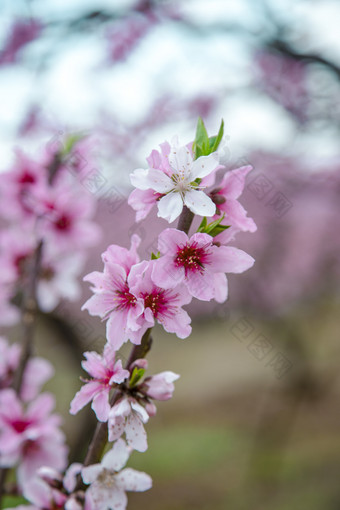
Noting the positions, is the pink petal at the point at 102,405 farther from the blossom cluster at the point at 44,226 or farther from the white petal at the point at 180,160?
the blossom cluster at the point at 44,226

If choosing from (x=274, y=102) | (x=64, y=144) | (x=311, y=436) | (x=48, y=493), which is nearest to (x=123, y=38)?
(x=274, y=102)

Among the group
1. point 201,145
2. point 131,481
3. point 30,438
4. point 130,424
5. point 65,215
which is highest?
point 201,145

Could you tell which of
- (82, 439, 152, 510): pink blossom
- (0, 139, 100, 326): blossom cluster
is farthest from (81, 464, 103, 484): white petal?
(0, 139, 100, 326): blossom cluster

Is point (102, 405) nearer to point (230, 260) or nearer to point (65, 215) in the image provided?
point (230, 260)

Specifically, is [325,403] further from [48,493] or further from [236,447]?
[48,493]

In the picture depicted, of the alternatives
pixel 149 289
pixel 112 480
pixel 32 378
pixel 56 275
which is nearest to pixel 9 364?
pixel 32 378

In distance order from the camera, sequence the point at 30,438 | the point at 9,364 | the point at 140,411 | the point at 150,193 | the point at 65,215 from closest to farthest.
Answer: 1. the point at 140,411
2. the point at 150,193
3. the point at 30,438
4. the point at 9,364
5. the point at 65,215

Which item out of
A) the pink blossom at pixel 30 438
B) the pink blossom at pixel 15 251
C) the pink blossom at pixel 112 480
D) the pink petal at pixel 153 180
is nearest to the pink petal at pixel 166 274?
the pink petal at pixel 153 180
